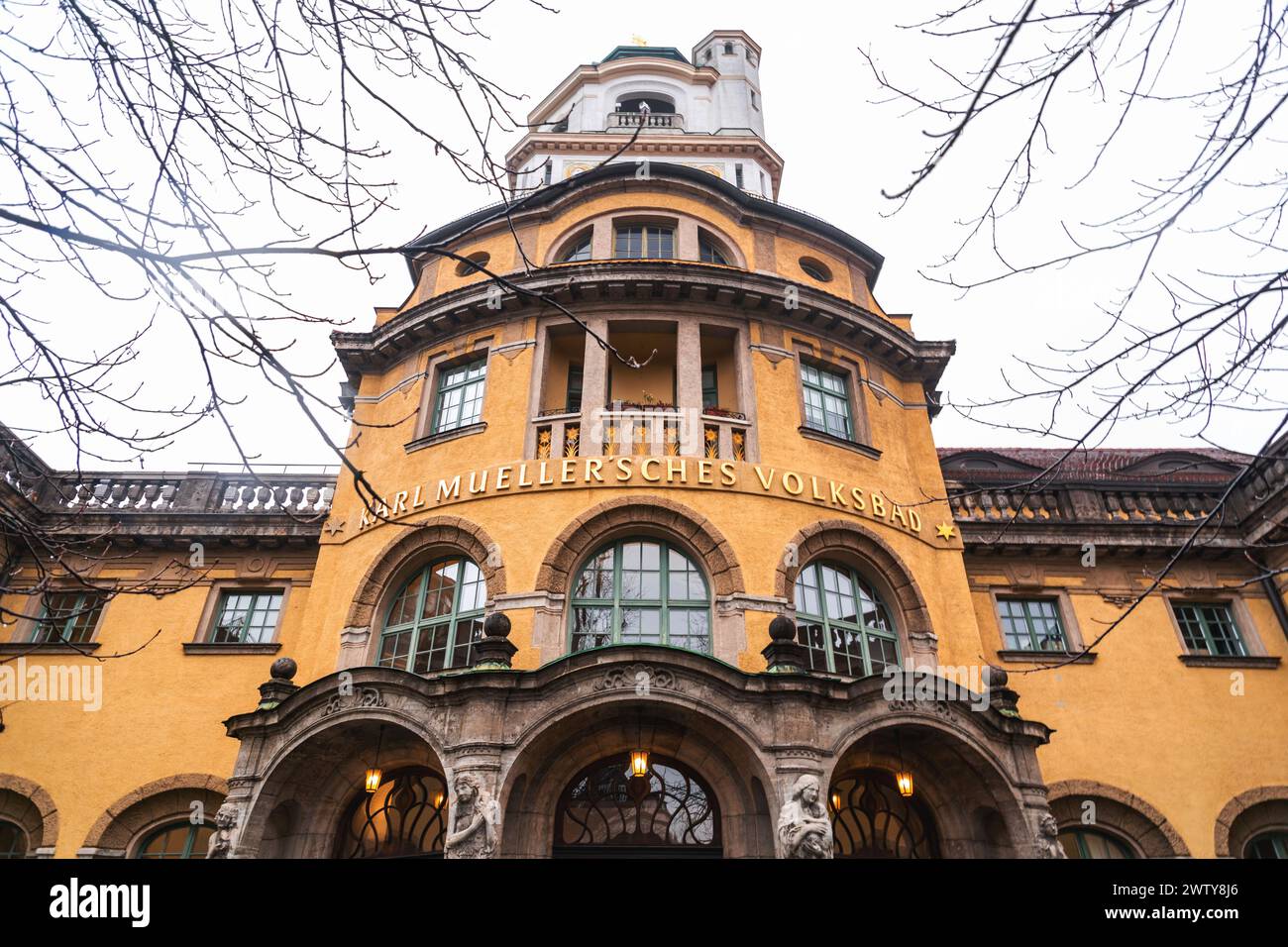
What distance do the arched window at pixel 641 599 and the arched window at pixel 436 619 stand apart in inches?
69.0

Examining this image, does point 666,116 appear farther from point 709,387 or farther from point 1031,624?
point 1031,624

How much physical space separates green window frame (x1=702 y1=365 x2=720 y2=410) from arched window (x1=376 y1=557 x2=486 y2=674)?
214 inches

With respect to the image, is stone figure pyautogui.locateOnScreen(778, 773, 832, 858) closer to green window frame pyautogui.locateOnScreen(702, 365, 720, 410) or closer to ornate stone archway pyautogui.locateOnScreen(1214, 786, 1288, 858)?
green window frame pyautogui.locateOnScreen(702, 365, 720, 410)

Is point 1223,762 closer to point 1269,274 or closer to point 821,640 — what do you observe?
point 821,640

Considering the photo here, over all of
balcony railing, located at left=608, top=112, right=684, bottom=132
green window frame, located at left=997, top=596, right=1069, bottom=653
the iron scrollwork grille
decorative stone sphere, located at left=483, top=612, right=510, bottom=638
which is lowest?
the iron scrollwork grille

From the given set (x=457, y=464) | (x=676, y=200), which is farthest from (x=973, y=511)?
(x=457, y=464)

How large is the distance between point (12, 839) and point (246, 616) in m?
5.16

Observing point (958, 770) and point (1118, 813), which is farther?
point (1118, 813)

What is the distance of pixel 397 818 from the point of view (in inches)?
457

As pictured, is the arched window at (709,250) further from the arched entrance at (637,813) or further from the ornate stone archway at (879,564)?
the arched entrance at (637,813)

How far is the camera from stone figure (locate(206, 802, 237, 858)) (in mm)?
10375

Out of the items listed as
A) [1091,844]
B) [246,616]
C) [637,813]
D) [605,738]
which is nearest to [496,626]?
[605,738]

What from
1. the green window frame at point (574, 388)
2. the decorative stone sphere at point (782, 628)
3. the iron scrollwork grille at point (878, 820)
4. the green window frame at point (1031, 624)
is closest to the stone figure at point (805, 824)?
the decorative stone sphere at point (782, 628)
